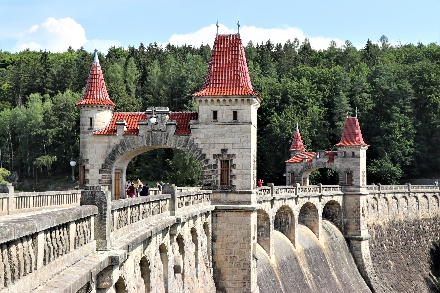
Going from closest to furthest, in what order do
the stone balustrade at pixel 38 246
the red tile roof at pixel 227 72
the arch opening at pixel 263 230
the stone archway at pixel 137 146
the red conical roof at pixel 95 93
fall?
the stone balustrade at pixel 38 246 → the red tile roof at pixel 227 72 → the stone archway at pixel 137 146 → the red conical roof at pixel 95 93 → the arch opening at pixel 263 230

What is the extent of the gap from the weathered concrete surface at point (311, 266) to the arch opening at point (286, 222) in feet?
1.63

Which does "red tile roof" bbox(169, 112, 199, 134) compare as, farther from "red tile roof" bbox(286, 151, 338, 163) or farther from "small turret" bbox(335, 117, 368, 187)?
"red tile roof" bbox(286, 151, 338, 163)

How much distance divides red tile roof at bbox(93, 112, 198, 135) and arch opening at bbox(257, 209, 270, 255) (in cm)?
796

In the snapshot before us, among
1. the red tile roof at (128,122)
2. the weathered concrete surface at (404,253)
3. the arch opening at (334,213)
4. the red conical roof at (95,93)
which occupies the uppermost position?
the red conical roof at (95,93)

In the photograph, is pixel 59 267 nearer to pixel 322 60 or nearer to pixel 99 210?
pixel 99 210

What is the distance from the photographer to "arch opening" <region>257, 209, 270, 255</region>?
32.0 meters

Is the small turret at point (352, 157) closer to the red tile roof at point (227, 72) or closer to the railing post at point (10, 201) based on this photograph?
the red tile roof at point (227, 72)

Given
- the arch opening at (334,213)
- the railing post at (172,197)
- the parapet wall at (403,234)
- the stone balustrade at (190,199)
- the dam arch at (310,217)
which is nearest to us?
the railing post at (172,197)

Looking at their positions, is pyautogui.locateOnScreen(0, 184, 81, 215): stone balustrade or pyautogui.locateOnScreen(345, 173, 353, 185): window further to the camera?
pyautogui.locateOnScreen(345, 173, 353, 185): window

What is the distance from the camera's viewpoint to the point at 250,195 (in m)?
24.9

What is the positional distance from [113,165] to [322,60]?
73.5 meters

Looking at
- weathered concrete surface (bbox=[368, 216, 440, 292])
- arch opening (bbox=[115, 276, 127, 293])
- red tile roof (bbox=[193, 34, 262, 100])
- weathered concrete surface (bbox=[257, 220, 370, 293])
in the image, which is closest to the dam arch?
weathered concrete surface (bbox=[257, 220, 370, 293])

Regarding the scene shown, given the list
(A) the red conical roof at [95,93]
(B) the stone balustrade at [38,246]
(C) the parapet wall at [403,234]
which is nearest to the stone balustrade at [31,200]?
(A) the red conical roof at [95,93]

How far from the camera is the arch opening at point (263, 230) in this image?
3197 cm
